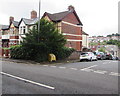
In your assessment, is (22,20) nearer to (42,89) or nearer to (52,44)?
(52,44)

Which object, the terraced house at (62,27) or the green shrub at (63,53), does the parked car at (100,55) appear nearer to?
the terraced house at (62,27)

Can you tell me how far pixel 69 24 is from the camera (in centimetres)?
2781

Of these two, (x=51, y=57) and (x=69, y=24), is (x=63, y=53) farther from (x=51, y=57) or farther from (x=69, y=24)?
(x=69, y=24)

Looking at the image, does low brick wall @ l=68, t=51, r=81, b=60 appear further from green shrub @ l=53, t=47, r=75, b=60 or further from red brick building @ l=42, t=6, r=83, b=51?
red brick building @ l=42, t=6, r=83, b=51

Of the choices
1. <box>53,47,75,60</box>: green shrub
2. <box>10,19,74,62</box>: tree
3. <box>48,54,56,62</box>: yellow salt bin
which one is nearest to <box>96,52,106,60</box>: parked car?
<box>53,47,75,60</box>: green shrub

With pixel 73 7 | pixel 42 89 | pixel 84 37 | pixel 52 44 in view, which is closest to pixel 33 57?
pixel 52 44

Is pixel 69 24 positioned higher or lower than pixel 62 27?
higher

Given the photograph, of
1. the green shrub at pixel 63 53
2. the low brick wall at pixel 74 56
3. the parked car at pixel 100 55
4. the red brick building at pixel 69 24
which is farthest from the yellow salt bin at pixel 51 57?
the parked car at pixel 100 55

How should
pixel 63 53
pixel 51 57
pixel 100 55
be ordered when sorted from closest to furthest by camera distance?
1. pixel 51 57
2. pixel 63 53
3. pixel 100 55

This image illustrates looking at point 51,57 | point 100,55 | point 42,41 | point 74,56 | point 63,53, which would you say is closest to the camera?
point 42,41

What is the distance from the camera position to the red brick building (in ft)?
84.5

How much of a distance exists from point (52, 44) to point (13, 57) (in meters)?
7.75

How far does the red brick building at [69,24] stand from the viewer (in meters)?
25.8

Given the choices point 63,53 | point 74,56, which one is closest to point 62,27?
point 74,56
